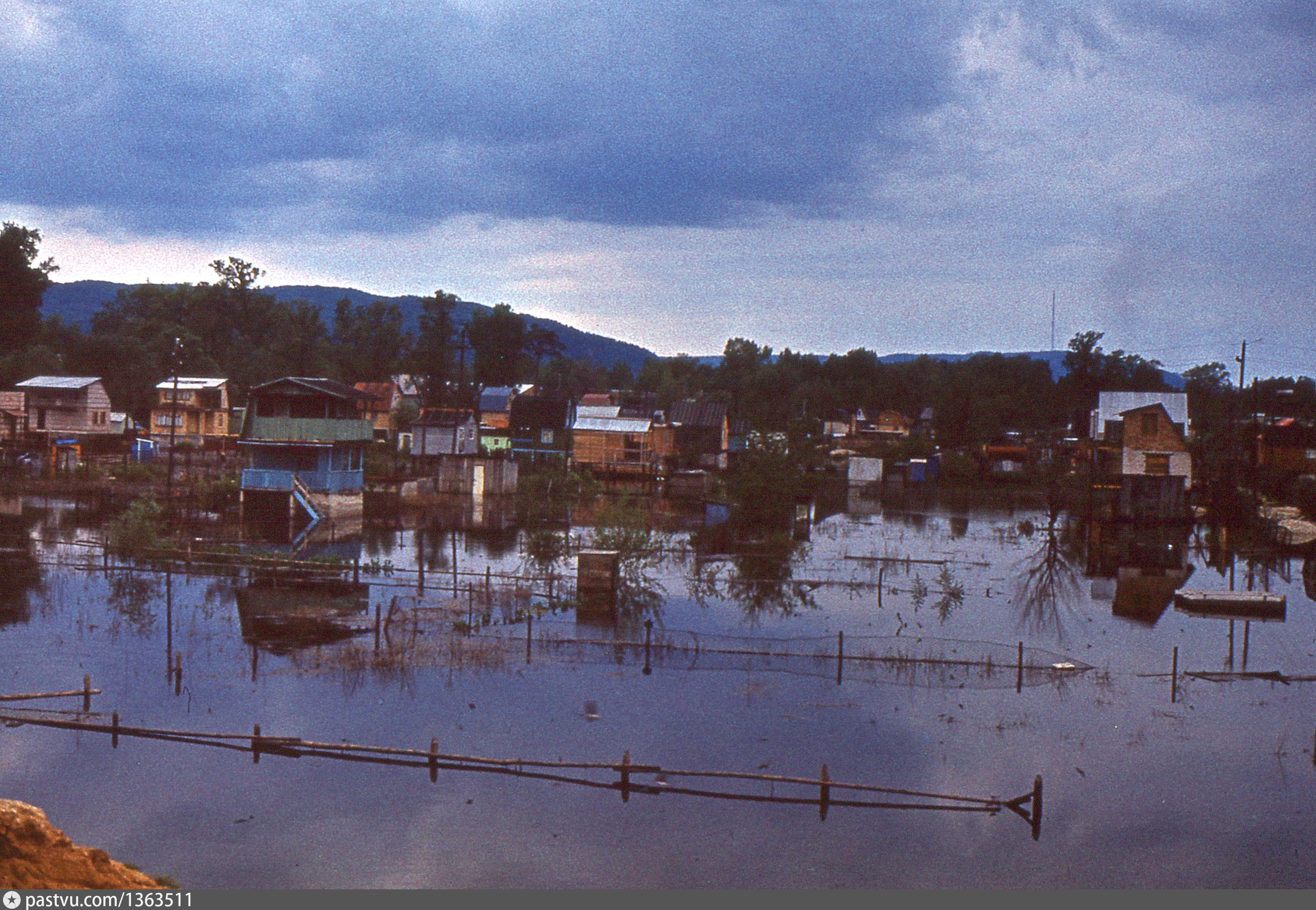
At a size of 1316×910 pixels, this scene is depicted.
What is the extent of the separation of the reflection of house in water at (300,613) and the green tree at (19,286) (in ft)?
215

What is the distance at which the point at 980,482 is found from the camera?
91812 millimetres

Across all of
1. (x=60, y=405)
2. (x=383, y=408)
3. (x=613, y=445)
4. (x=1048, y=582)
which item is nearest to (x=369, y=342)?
(x=383, y=408)

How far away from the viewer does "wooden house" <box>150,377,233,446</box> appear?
7819 cm

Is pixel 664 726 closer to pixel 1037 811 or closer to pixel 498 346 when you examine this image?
pixel 1037 811

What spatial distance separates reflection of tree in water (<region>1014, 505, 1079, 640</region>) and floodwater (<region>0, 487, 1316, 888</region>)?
257 mm

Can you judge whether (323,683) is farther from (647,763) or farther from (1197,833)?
(1197,833)

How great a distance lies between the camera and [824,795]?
52.6 feet

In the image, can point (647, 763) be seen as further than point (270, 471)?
No

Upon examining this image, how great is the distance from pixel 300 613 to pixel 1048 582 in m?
26.6

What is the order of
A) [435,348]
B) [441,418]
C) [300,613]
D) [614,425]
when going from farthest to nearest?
1. [435,348]
2. [614,425]
3. [441,418]
4. [300,613]

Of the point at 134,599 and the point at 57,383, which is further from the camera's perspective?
the point at 57,383

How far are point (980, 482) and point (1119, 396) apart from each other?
2343cm

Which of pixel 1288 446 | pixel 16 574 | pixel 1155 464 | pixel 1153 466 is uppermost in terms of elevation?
pixel 1288 446

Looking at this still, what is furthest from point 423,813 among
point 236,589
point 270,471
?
point 270,471
